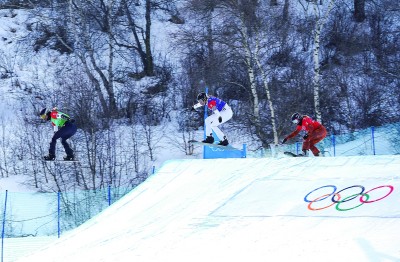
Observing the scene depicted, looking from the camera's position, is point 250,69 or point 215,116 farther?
point 250,69

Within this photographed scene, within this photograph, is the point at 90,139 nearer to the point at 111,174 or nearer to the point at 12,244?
the point at 111,174

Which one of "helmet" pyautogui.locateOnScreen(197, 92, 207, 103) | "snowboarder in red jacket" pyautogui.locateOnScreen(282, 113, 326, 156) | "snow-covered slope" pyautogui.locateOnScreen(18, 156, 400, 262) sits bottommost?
"snow-covered slope" pyautogui.locateOnScreen(18, 156, 400, 262)

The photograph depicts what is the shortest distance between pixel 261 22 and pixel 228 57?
6.38 ft

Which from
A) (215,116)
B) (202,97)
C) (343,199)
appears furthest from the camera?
(215,116)

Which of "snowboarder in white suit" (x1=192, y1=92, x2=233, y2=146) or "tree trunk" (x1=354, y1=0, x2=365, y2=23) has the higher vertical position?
"tree trunk" (x1=354, y1=0, x2=365, y2=23)

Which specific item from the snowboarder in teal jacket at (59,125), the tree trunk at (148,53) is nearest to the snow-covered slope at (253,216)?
the snowboarder in teal jacket at (59,125)

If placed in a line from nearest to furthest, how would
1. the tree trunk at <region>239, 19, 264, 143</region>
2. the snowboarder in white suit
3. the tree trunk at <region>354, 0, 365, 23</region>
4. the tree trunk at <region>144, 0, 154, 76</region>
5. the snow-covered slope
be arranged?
the snow-covered slope
the snowboarder in white suit
the tree trunk at <region>239, 19, 264, 143</region>
the tree trunk at <region>144, 0, 154, 76</region>
the tree trunk at <region>354, 0, 365, 23</region>

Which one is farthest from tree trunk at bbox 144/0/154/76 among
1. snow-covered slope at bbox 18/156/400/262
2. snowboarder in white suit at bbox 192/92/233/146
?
snow-covered slope at bbox 18/156/400/262

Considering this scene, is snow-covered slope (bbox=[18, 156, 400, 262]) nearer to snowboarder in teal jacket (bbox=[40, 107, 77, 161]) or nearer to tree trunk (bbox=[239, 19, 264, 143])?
snowboarder in teal jacket (bbox=[40, 107, 77, 161])

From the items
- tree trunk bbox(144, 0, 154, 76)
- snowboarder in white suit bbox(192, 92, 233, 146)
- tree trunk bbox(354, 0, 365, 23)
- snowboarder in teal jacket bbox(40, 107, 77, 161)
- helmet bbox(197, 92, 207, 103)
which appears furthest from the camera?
tree trunk bbox(354, 0, 365, 23)

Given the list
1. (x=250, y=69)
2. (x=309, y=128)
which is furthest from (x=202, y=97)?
(x=250, y=69)

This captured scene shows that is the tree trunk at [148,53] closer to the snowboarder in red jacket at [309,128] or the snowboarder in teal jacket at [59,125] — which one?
the snowboarder in teal jacket at [59,125]

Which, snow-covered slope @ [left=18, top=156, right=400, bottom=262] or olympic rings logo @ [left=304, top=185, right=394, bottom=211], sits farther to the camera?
olympic rings logo @ [left=304, top=185, right=394, bottom=211]

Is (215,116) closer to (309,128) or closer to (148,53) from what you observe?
(309,128)
